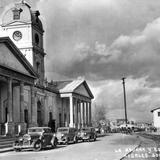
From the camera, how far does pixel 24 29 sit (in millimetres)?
54875

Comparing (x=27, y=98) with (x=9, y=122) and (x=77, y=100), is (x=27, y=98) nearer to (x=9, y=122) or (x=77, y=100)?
(x=9, y=122)

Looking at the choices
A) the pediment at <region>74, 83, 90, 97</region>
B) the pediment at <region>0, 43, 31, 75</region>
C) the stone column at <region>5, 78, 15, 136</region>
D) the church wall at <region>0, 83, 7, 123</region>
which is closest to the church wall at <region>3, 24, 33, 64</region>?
the pediment at <region>74, 83, 90, 97</region>

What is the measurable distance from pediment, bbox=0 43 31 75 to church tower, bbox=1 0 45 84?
1457 cm

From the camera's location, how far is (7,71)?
35.5 m

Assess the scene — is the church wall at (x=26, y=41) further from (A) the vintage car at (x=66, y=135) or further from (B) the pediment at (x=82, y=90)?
(A) the vintage car at (x=66, y=135)

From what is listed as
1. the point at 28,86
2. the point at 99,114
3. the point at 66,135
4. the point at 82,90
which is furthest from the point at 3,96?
the point at 99,114

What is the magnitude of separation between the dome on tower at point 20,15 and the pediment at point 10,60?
16394 mm

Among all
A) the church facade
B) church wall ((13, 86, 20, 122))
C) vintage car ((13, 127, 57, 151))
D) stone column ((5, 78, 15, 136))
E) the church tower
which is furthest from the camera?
the church tower

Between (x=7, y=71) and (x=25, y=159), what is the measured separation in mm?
18587

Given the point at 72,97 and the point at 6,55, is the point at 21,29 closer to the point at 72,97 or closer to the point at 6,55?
the point at 72,97

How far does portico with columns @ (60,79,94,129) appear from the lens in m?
60.2

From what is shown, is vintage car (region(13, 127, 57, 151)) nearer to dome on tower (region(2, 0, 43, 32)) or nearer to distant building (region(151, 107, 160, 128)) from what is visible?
dome on tower (region(2, 0, 43, 32))

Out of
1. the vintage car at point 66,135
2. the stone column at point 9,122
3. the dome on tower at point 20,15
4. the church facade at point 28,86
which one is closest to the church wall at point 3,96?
the church facade at point 28,86

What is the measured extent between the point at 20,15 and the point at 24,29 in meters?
2.43
